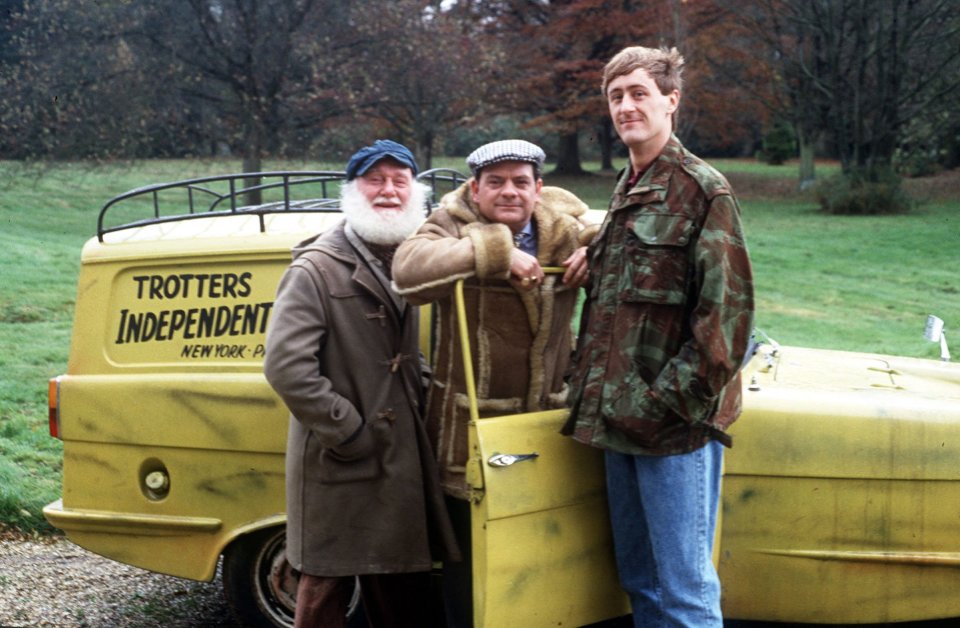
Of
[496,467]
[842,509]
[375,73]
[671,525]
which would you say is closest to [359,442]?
[496,467]

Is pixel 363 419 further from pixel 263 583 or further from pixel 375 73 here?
pixel 375 73

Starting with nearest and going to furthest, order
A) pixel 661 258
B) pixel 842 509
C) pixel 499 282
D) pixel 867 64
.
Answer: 1. pixel 661 258
2. pixel 499 282
3. pixel 842 509
4. pixel 867 64

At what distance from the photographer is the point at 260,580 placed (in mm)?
4324

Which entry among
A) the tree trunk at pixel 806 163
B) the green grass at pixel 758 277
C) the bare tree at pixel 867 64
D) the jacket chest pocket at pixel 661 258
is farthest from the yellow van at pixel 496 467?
the tree trunk at pixel 806 163

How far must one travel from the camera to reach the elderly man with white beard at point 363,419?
11.6 ft

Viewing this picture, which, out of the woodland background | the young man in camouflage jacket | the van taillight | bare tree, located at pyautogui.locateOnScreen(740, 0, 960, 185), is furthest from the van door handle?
bare tree, located at pyautogui.locateOnScreen(740, 0, 960, 185)

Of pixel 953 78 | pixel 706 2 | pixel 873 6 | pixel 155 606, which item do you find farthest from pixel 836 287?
pixel 706 2

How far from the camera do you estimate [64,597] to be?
194 inches

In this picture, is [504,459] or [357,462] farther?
[357,462]

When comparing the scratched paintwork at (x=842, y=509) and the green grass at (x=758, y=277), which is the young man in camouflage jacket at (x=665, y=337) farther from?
the green grass at (x=758, y=277)

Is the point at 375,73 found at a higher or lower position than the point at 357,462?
higher

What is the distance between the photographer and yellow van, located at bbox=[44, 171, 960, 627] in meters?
3.34

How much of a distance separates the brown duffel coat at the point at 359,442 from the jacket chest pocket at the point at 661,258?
2.89 feet

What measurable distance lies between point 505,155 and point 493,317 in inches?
19.2
